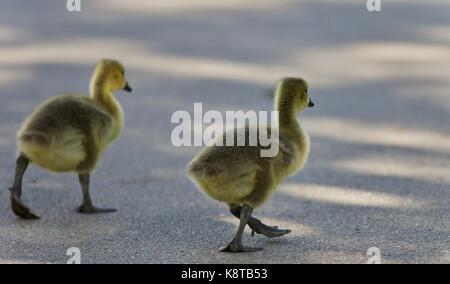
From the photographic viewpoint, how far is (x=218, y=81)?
29.7ft

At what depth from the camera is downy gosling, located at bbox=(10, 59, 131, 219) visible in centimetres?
598

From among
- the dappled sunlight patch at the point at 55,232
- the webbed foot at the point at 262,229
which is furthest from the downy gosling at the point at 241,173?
the dappled sunlight patch at the point at 55,232

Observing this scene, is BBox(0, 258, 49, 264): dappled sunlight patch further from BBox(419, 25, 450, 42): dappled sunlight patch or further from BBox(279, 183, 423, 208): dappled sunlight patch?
BBox(419, 25, 450, 42): dappled sunlight patch

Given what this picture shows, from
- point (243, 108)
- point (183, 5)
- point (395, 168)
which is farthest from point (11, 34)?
point (395, 168)

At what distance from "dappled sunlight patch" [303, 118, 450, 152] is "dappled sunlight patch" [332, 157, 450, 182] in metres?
0.37

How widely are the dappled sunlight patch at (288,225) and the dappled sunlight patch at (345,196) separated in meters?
0.48

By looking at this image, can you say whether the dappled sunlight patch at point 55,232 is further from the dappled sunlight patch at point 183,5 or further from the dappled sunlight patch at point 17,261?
the dappled sunlight patch at point 183,5

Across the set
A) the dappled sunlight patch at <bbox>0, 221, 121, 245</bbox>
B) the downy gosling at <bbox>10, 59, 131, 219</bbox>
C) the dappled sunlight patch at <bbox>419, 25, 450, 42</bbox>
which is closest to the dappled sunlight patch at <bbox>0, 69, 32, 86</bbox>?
the downy gosling at <bbox>10, 59, 131, 219</bbox>

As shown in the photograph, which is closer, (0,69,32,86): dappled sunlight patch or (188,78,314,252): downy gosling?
(188,78,314,252): downy gosling

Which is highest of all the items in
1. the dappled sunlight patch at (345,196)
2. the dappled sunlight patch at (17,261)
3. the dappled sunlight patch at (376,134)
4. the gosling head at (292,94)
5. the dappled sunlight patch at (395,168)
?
the gosling head at (292,94)

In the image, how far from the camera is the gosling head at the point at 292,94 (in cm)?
571

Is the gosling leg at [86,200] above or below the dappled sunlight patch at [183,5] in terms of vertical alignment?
below
